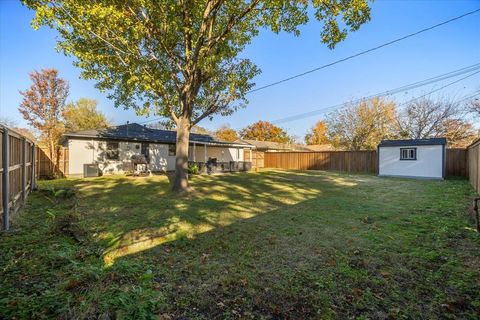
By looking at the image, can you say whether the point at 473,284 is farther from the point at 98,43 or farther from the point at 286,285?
the point at 98,43

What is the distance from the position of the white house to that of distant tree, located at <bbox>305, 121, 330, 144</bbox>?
91.6 ft

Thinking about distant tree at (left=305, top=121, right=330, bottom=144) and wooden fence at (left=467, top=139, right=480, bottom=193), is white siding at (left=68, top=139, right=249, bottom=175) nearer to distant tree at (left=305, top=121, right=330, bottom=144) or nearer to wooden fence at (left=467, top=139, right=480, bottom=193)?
wooden fence at (left=467, top=139, right=480, bottom=193)

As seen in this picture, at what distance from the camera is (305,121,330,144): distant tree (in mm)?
45781

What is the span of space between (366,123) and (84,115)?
110 feet

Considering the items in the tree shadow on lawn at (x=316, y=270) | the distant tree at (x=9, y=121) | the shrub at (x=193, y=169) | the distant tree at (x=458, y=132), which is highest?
the distant tree at (x=9, y=121)

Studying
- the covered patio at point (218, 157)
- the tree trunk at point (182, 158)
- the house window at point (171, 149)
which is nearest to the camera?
the tree trunk at point (182, 158)

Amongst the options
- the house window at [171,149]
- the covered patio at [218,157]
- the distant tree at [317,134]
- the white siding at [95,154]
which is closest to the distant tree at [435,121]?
the covered patio at [218,157]

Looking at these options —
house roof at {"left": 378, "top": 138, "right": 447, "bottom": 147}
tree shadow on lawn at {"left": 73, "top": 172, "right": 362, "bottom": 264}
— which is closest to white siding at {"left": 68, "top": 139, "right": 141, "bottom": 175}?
tree shadow on lawn at {"left": 73, "top": 172, "right": 362, "bottom": 264}

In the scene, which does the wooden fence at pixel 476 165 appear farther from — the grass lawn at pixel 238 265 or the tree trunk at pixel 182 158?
the tree trunk at pixel 182 158

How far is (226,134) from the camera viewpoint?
47562mm

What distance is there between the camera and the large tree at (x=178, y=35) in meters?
7.38

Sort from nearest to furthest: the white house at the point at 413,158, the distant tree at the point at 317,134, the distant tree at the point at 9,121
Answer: the white house at the point at 413,158 < the distant tree at the point at 9,121 < the distant tree at the point at 317,134

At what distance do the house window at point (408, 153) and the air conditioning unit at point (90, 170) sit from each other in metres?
20.7

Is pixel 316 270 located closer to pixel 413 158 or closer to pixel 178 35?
pixel 178 35
